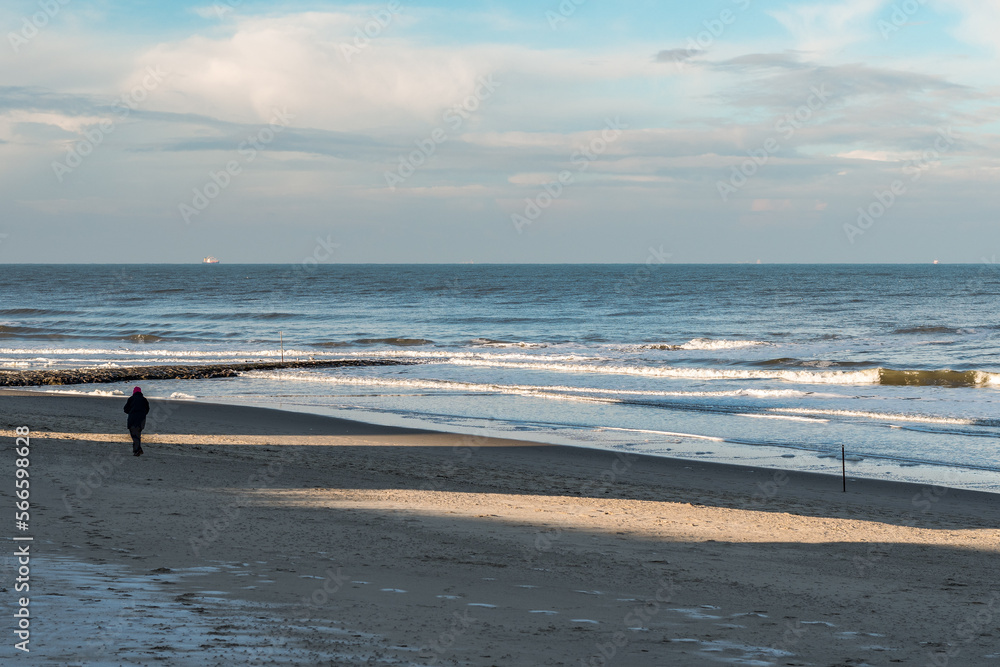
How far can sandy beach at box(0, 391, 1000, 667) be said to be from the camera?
5793 mm

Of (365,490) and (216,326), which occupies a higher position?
(216,326)

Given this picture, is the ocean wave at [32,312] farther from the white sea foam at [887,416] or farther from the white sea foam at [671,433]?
the white sea foam at [887,416]

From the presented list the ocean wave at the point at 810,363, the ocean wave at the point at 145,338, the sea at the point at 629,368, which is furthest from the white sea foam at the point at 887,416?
the ocean wave at the point at 145,338

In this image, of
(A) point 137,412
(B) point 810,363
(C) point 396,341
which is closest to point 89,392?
(A) point 137,412

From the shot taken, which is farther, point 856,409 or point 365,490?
point 856,409

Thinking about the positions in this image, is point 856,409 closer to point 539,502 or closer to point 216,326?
point 539,502

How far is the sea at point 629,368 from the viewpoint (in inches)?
709

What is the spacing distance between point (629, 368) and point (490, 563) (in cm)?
2462

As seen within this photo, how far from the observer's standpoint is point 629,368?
32219mm

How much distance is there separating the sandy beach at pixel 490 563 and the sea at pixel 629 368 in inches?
144

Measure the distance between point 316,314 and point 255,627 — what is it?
58650 mm

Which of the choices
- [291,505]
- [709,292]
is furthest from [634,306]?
[291,505]

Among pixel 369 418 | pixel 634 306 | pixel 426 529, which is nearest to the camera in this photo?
pixel 426 529

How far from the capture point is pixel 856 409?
22.0 metres
